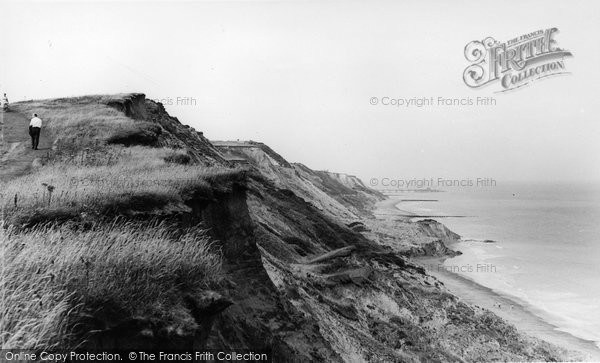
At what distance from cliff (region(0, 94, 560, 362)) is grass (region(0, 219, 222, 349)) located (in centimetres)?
2

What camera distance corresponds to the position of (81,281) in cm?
498

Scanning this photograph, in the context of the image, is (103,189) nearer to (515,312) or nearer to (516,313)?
(516,313)

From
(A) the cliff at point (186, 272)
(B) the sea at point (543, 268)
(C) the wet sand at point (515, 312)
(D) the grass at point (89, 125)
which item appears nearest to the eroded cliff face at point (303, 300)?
(A) the cliff at point (186, 272)

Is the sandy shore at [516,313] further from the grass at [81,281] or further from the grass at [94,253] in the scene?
the grass at [81,281]

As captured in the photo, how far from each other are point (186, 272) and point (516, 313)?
1127 inches

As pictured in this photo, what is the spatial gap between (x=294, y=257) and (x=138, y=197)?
55.8ft

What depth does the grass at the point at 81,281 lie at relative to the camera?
4160 mm

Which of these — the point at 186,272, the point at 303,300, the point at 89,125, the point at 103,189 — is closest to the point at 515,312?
the point at 303,300

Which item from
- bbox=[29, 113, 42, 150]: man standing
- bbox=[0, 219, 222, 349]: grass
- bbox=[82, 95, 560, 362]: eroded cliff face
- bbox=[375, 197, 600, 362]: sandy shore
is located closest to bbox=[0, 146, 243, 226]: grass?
bbox=[82, 95, 560, 362]: eroded cliff face

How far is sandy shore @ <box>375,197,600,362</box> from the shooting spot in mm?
23920

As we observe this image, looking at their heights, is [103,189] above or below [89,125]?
below

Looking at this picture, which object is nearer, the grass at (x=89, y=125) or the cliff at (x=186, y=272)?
the cliff at (x=186, y=272)

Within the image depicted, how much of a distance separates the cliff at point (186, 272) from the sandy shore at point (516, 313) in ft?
7.22

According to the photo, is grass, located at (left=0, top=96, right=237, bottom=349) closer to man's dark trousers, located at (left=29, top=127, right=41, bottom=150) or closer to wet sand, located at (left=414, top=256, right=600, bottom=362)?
man's dark trousers, located at (left=29, top=127, right=41, bottom=150)
